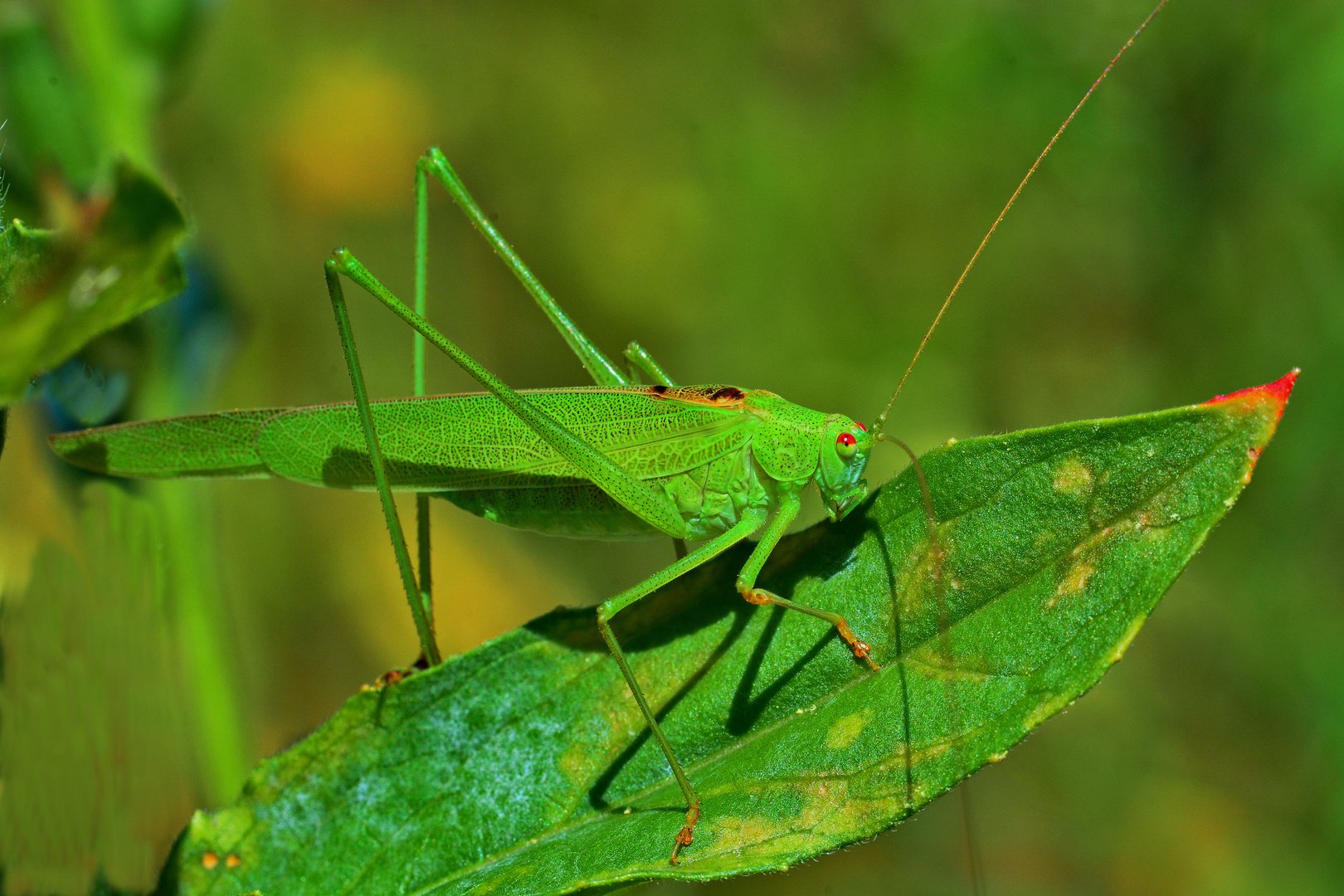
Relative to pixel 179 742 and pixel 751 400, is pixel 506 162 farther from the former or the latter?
pixel 179 742

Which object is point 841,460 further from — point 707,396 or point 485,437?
point 485,437

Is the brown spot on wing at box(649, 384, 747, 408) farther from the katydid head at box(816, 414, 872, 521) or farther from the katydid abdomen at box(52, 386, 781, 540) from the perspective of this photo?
the katydid head at box(816, 414, 872, 521)

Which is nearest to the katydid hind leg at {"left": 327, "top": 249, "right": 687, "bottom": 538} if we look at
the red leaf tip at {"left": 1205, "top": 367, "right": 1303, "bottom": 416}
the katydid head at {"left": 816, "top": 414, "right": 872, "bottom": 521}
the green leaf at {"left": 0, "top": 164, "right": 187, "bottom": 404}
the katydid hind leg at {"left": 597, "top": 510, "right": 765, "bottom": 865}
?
the katydid hind leg at {"left": 597, "top": 510, "right": 765, "bottom": 865}

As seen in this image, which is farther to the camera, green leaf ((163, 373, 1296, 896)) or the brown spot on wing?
A: the brown spot on wing

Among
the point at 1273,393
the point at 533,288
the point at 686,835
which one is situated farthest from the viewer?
the point at 533,288

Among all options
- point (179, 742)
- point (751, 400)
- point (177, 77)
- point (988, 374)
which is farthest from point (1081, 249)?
point (179, 742)

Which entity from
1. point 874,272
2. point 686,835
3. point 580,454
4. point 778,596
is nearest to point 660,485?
point 580,454

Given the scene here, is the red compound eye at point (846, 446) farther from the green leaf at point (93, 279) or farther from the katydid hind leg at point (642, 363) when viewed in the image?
the green leaf at point (93, 279)
